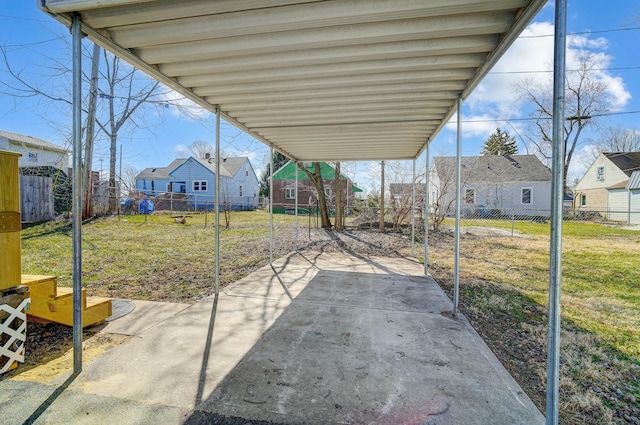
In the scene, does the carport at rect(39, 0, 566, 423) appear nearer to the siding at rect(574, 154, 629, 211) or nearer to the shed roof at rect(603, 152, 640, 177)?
the siding at rect(574, 154, 629, 211)

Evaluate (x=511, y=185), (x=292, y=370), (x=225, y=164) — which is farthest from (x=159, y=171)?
(x=292, y=370)

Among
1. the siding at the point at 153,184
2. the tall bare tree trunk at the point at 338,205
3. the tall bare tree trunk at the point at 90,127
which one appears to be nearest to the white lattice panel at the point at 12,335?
the tall bare tree trunk at the point at 90,127

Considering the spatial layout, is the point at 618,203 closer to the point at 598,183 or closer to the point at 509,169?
the point at 598,183

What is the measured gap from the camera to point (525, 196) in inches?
823

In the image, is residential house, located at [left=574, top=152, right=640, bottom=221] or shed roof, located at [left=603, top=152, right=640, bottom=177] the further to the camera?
shed roof, located at [left=603, top=152, right=640, bottom=177]

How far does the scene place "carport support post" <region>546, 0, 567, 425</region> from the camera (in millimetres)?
1550

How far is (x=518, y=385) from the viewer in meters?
2.09

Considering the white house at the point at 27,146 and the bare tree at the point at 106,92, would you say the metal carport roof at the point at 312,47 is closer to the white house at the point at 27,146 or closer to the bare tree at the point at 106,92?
the bare tree at the point at 106,92

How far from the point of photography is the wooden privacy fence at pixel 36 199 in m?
10.1

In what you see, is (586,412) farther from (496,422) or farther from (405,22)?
(405,22)

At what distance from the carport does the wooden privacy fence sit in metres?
10.8

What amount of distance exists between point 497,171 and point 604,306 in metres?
20.8

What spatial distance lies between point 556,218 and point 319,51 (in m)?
2.18

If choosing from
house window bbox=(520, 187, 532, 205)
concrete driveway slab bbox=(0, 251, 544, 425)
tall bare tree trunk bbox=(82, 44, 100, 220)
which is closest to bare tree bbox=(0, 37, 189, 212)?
tall bare tree trunk bbox=(82, 44, 100, 220)
